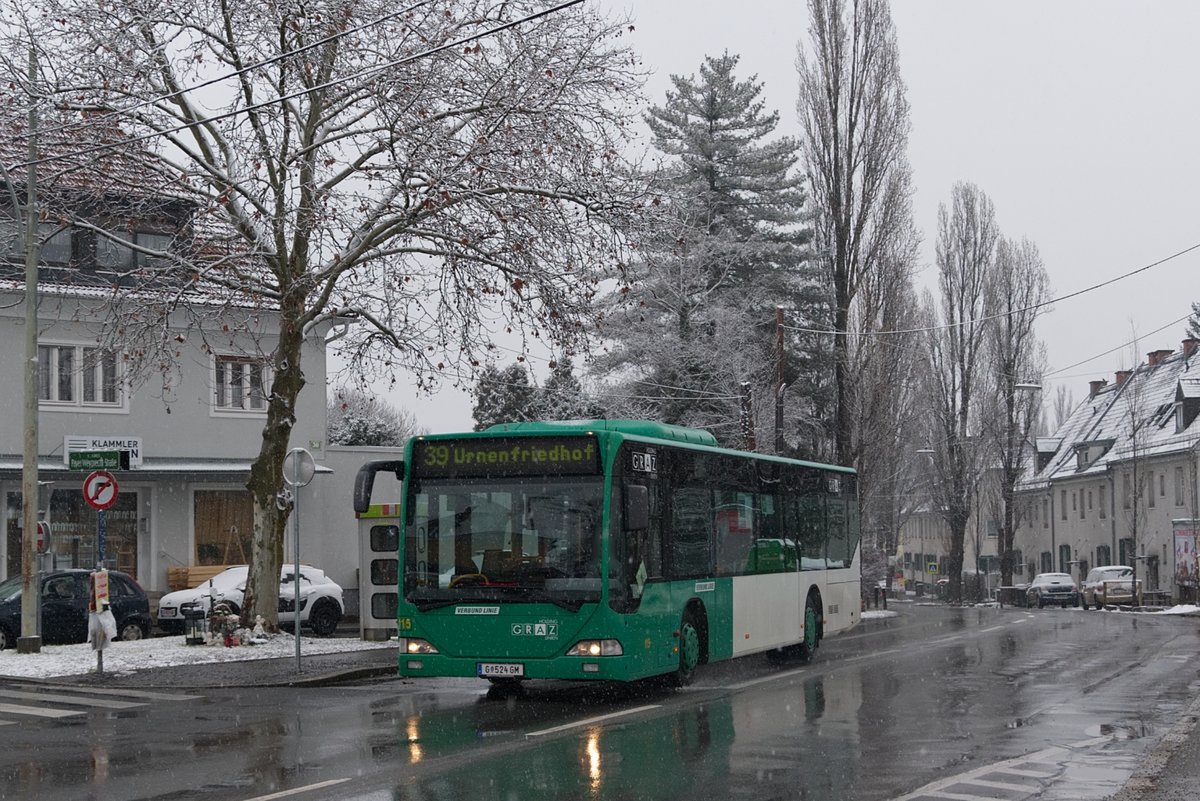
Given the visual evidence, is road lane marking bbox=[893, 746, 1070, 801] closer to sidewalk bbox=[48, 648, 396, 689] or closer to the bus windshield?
the bus windshield

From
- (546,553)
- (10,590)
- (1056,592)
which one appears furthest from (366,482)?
(1056,592)

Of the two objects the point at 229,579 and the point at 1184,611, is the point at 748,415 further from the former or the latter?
the point at 1184,611

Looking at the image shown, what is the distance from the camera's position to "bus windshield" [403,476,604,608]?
14992 mm

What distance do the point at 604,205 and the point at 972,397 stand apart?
41.1 meters

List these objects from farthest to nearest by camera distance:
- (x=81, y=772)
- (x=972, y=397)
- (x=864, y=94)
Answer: (x=972, y=397), (x=864, y=94), (x=81, y=772)

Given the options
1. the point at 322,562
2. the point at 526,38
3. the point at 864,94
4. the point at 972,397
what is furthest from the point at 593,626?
the point at 972,397

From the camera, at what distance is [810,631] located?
22.1 m

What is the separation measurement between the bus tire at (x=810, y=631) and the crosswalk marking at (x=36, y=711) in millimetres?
10504

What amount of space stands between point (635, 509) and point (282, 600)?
16.5 m

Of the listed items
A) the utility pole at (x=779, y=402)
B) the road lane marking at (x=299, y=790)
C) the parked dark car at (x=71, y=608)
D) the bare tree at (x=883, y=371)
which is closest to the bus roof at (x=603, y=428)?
the road lane marking at (x=299, y=790)

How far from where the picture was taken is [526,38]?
73.4 ft

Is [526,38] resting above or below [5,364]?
above

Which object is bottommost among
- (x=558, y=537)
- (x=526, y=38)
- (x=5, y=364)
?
(x=558, y=537)

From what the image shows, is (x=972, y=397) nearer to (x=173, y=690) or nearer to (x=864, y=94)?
(x=864, y=94)
